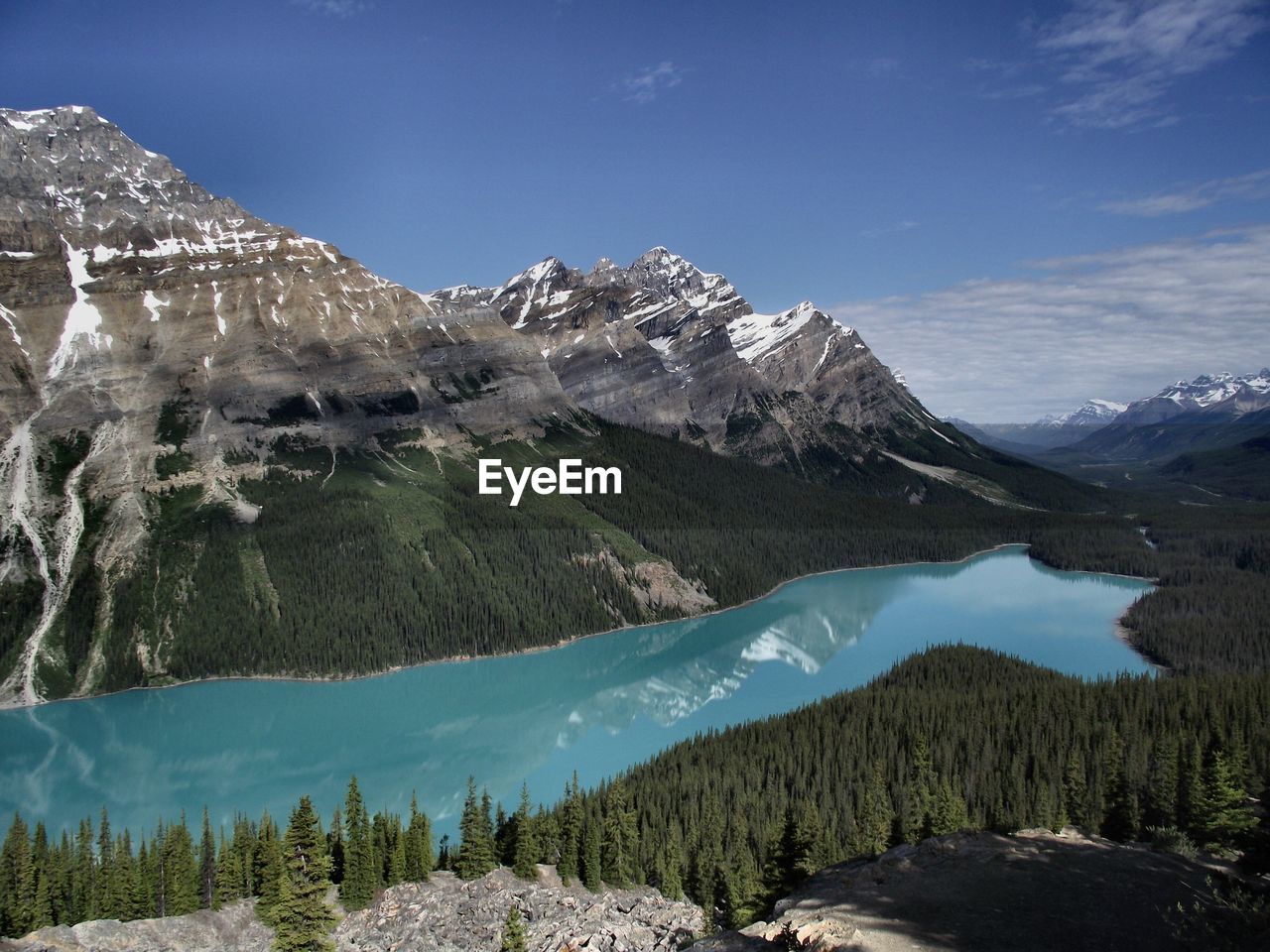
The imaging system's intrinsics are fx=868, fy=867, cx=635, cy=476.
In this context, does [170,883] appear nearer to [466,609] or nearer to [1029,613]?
[466,609]

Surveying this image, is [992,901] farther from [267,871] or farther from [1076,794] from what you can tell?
[1076,794]

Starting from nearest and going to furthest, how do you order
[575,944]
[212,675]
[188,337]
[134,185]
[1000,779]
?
[575,944], [1000,779], [212,675], [188,337], [134,185]

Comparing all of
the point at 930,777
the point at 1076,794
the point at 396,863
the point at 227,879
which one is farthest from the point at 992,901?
the point at 930,777

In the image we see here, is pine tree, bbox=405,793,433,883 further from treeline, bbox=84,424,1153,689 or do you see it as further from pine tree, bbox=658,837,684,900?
treeline, bbox=84,424,1153,689

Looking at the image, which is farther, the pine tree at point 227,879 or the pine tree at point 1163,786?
the pine tree at point 1163,786

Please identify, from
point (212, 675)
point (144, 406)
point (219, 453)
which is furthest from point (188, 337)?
point (212, 675)

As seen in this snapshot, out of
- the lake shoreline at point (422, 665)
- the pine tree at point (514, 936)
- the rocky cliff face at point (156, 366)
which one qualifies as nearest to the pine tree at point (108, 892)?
the pine tree at point (514, 936)

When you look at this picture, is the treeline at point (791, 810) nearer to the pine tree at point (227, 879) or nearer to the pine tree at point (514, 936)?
the pine tree at point (227, 879)
